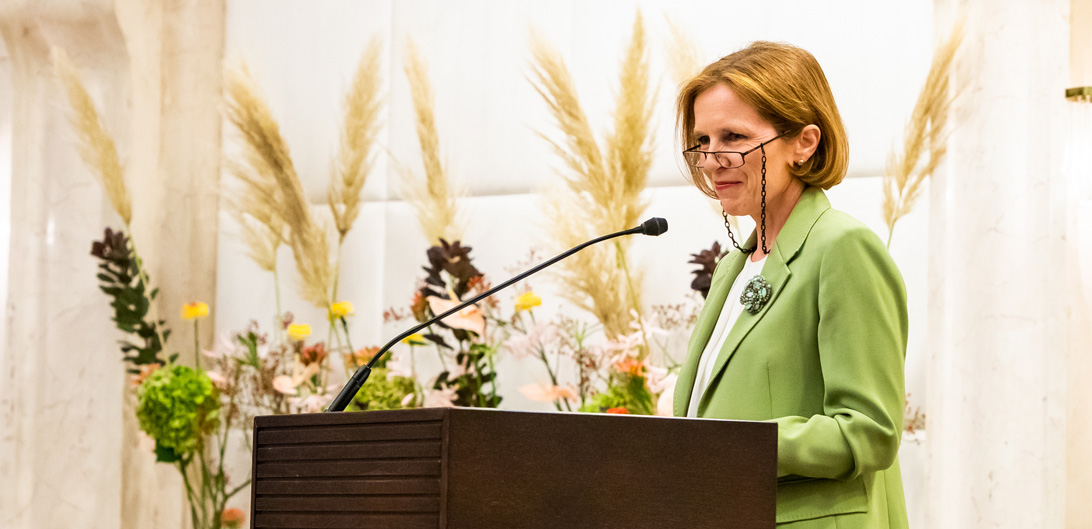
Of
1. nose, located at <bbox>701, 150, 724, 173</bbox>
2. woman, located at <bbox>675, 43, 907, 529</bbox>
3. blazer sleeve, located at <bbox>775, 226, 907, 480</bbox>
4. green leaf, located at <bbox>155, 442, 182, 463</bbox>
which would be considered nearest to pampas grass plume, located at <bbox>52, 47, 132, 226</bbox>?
green leaf, located at <bbox>155, 442, 182, 463</bbox>

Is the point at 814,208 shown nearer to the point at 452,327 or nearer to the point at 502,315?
the point at 452,327

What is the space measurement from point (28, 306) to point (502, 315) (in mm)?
1796

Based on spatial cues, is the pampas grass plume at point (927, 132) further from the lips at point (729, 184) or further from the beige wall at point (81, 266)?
the beige wall at point (81, 266)

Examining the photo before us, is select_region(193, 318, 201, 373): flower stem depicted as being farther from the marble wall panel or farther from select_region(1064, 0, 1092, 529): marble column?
select_region(1064, 0, 1092, 529): marble column

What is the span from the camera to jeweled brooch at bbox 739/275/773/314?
141 cm

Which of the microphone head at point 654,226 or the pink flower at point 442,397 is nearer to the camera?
the microphone head at point 654,226

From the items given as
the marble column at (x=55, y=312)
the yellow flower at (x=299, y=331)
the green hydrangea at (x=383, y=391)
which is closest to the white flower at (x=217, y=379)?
the yellow flower at (x=299, y=331)

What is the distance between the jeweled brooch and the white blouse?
36mm

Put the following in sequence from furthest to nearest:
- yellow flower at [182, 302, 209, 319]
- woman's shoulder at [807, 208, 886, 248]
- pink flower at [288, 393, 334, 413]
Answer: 1. yellow flower at [182, 302, 209, 319]
2. pink flower at [288, 393, 334, 413]
3. woman's shoulder at [807, 208, 886, 248]

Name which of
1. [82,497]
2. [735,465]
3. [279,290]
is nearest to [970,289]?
[735,465]

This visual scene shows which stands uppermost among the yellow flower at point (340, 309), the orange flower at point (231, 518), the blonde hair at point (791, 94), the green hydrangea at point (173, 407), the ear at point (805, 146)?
the blonde hair at point (791, 94)

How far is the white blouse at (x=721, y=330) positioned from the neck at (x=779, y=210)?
4 centimetres

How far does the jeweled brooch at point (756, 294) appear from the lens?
1.41 m

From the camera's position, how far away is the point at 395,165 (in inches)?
131
